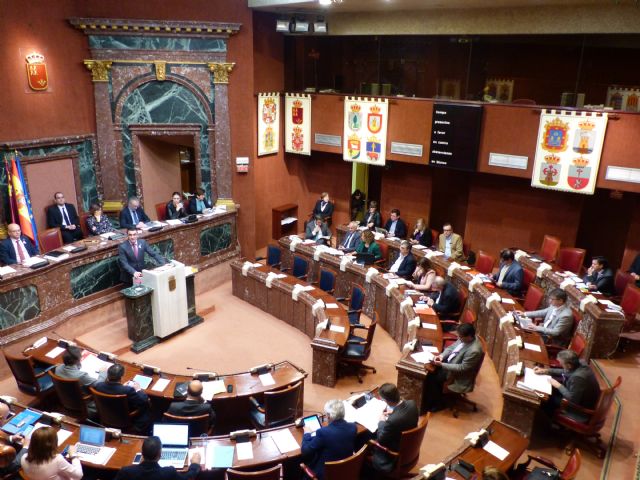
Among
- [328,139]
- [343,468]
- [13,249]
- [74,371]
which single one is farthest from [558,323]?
[13,249]

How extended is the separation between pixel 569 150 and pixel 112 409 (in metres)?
8.16

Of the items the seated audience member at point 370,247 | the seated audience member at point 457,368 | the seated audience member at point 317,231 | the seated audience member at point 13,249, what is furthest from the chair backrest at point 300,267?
the seated audience member at point 13,249

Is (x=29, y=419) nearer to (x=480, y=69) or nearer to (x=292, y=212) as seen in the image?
(x=292, y=212)

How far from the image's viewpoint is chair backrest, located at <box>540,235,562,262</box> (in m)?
9.73

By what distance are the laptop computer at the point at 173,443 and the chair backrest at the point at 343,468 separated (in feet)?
4.27

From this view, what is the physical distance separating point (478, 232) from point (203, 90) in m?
6.59

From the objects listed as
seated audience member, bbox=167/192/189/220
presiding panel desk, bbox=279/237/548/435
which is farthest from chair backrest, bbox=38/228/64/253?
presiding panel desk, bbox=279/237/548/435

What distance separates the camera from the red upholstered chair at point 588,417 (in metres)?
5.57

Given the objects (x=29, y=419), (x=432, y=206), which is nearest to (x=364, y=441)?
(x=29, y=419)

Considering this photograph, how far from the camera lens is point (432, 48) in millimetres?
12156

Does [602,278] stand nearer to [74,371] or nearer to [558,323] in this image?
[558,323]

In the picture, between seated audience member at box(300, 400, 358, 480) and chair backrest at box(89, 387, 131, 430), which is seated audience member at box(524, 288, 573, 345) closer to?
seated audience member at box(300, 400, 358, 480)

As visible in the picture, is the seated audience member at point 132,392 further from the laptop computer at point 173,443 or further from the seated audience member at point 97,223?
the seated audience member at point 97,223

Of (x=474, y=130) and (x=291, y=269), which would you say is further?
(x=291, y=269)
